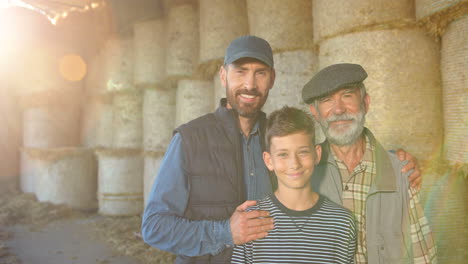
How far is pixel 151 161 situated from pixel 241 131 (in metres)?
4.96

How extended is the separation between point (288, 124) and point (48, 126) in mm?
9130

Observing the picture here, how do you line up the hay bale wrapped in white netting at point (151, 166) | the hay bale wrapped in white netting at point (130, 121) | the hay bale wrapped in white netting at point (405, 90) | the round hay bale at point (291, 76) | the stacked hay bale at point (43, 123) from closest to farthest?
the hay bale wrapped in white netting at point (405, 90) → the round hay bale at point (291, 76) → the hay bale wrapped in white netting at point (151, 166) → the hay bale wrapped in white netting at point (130, 121) → the stacked hay bale at point (43, 123)

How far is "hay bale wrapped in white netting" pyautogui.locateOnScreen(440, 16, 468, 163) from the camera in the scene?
→ 2.81 m

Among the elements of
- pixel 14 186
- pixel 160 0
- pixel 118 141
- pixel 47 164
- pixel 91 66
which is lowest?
pixel 14 186

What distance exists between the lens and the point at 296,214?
5.81ft

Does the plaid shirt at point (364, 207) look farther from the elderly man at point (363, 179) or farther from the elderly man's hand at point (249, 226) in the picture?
the elderly man's hand at point (249, 226)

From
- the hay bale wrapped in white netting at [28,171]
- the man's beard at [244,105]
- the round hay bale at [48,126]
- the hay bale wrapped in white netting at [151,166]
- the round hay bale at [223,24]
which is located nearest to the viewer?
the man's beard at [244,105]

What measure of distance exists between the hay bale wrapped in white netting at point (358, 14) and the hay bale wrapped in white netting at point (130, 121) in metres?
5.32

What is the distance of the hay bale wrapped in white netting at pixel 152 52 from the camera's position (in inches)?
275

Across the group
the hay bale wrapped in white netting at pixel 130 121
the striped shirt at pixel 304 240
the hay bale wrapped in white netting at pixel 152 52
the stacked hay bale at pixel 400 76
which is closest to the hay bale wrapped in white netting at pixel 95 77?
the hay bale wrapped in white netting at pixel 130 121

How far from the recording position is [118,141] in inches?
314

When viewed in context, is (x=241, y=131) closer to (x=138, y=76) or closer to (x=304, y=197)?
(x=304, y=197)

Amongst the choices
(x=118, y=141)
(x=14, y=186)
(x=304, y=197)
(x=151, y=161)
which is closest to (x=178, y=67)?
(x=151, y=161)

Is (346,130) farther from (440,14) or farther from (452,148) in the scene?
(440,14)
